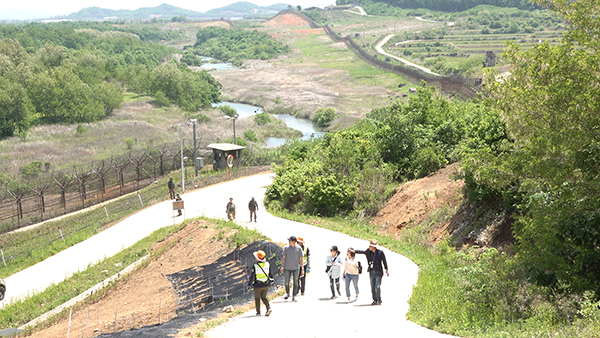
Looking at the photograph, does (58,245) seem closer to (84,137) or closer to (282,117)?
(84,137)

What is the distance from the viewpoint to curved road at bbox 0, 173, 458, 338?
11.9 metres

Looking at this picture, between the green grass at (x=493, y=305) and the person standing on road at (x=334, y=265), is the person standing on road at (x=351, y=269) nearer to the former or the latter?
the person standing on road at (x=334, y=265)

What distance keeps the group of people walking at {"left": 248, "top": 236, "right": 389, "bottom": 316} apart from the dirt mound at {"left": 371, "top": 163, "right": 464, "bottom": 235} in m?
9.44

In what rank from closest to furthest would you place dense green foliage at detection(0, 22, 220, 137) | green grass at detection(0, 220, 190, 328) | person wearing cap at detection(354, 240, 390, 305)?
person wearing cap at detection(354, 240, 390, 305) → green grass at detection(0, 220, 190, 328) → dense green foliage at detection(0, 22, 220, 137)

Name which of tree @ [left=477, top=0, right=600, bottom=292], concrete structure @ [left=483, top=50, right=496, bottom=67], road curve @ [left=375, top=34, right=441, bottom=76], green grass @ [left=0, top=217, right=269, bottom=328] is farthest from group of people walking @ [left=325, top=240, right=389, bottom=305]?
road curve @ [left=375, top=34, right=441, bottom=76]

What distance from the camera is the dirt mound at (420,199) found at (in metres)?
22.9

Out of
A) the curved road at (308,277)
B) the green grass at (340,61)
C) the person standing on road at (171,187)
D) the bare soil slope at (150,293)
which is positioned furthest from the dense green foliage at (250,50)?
the bare soil slope at (150,293)

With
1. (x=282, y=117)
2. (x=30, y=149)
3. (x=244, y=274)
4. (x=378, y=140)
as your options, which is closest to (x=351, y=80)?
(x=282, y=117)

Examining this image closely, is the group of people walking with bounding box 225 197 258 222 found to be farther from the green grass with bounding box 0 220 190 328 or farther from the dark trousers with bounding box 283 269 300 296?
the dark trousers with bounding box 283 269 300 296

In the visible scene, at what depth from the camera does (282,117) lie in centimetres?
9362

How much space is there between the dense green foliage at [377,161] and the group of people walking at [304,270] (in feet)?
40.3

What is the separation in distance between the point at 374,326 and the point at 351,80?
104 m

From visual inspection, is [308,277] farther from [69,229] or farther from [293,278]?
[69,229]

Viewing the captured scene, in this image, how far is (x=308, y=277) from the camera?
647 inches
